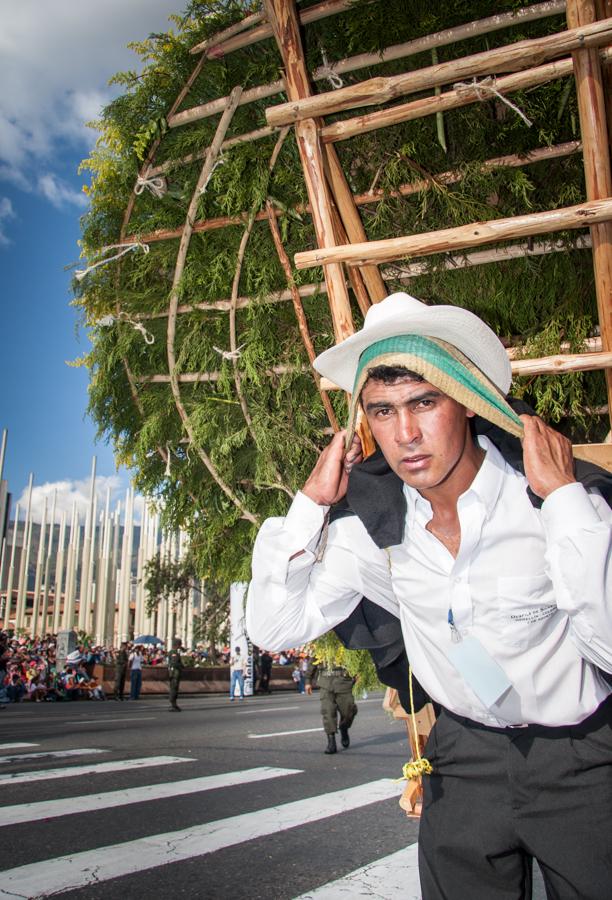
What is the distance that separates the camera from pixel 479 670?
1.42m

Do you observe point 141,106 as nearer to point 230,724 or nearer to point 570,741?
point 570,741

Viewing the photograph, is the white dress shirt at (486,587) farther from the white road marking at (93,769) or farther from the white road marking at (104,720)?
the white road marking at (104,720)

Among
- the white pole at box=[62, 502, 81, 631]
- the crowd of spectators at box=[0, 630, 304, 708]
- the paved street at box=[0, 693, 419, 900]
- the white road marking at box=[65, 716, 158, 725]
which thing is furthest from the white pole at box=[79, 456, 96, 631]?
the paved street at box=[0, 693, 419, 900]

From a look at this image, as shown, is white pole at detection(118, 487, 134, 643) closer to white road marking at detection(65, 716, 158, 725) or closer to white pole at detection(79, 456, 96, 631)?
white pole at detection(79, 456, 96, 631)

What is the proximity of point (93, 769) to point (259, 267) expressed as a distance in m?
4.84

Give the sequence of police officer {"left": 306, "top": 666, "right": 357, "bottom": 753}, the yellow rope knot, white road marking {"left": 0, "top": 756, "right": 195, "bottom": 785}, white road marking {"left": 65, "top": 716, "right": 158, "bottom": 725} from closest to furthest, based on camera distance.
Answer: the yellow rope knot → white road marking {"left": 0, "top": 756, "right": 195, "bottom": 785} → police officer {"left": 306, "top": 666, "right": 357, "bottom": 753} → white road marking {"left": 65, "top": 716, "right": 158, "bottom": 725}

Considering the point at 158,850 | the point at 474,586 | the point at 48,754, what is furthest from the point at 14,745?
the point at 474,586

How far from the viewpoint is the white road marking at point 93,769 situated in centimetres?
580

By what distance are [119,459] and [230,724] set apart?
26.5ft

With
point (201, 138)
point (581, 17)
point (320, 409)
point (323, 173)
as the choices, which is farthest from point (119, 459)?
point (581, 17)

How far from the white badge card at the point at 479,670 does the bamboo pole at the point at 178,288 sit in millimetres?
2076

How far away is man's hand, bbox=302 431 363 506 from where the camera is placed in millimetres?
1653

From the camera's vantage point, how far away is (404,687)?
5.89ft

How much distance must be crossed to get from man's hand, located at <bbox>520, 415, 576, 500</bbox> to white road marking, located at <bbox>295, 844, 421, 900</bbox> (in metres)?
2.36
